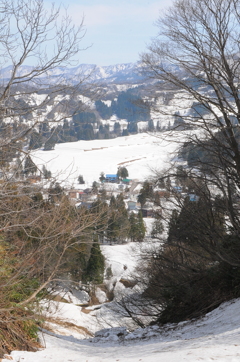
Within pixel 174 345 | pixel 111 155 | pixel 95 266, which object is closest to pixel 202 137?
pixel 174 345

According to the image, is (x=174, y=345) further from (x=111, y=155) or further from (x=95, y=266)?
(x=111, y=155)

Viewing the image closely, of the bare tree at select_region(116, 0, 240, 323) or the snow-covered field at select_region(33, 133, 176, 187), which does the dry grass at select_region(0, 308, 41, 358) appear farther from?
A: the snow-covered field at select_region(33, 133, 176, 187)

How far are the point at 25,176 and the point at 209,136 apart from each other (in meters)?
4.07

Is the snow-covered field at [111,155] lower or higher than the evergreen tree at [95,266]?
higher

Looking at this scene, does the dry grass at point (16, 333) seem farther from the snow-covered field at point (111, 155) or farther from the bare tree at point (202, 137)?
the snow-covered field at point (111, 155)

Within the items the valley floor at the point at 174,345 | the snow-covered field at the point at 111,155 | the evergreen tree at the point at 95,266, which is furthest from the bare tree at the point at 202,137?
the snow-covered field at the point at 111,155

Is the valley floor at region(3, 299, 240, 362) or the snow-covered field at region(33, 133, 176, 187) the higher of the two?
the snow-covered field at region(33, 133, 176, 187)

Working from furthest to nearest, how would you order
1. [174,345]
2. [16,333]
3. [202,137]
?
[202,137] < [16,333] < [174,345]

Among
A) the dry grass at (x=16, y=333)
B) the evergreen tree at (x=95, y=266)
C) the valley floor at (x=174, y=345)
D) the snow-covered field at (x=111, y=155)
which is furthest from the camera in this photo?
the snow-covered field at (x=111, y=155)

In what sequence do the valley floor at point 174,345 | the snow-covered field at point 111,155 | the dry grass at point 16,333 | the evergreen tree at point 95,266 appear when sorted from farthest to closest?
the snow-covered field at point 111,155 → the evergreen tree at point 95,266 → the dry grass at point 16,333 → the valley floor at point 174,345

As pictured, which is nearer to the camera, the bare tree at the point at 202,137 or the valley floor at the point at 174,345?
the valley floor at the point at 174,345

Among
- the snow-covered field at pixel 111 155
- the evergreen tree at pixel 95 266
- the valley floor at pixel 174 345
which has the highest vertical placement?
the snow-covered field at pixel 111 155

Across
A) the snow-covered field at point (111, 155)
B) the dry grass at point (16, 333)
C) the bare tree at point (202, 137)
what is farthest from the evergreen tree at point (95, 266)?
the snow-covered field at point (111, 155)

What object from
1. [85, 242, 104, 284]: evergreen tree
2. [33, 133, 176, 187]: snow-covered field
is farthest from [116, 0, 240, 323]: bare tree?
[33, 133, 176, 187]: snow-covered field
